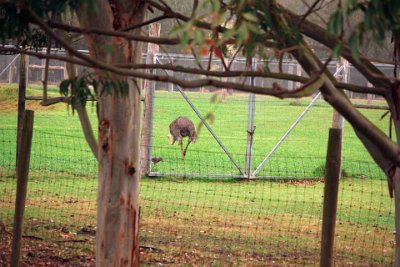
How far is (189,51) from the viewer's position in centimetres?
388

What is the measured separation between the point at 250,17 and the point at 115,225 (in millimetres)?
3294

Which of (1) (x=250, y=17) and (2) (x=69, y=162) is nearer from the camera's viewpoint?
(1) (x=250, y=17)

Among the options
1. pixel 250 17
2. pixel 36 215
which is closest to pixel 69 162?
pixel 36 215

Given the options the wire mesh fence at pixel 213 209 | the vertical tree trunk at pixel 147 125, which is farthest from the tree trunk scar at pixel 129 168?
the vertical tree trunk at pixel 147 125

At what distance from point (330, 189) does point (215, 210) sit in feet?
18.9

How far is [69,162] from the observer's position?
54.6 ft

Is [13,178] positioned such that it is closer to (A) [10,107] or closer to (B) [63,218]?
(B) [63,218]

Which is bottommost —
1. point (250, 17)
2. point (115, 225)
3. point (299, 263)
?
point (299, 263)

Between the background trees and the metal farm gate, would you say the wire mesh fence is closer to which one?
the metal farm gate

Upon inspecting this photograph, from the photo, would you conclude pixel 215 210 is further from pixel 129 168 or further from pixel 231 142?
pixel 231 142

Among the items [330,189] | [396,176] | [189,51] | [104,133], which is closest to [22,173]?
[104,133]

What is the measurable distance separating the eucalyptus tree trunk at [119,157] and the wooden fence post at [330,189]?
1.50 metres

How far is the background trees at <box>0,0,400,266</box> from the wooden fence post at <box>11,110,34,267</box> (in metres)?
0.94

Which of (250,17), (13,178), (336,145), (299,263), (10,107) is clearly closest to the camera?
(250,17)
